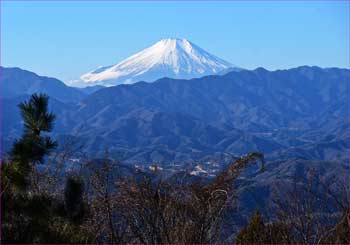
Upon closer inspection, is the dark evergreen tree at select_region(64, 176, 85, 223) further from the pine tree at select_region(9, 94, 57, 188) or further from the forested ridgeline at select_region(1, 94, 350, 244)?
the pine tree at select_region(9, 94, 57, 188)

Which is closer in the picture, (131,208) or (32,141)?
(131,208)

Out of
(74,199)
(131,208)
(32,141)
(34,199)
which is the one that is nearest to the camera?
(131,208)

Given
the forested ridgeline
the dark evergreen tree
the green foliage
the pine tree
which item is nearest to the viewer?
the forested ridgeline

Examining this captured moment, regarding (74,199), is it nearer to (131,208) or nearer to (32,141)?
(32,141)

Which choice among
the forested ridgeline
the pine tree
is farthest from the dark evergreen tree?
the pine tree

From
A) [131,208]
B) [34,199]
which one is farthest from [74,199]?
[131,208]

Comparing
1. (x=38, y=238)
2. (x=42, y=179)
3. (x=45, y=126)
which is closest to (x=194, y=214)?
(x=38, y=238)

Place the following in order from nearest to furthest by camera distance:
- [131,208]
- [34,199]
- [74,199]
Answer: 1. [131,208]
2. [34,199]
3. [74,199]

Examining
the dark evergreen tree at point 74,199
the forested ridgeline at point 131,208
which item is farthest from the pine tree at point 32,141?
the dark evergreen tree at point 74,199

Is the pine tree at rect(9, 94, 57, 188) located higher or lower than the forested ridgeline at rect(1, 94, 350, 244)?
higher

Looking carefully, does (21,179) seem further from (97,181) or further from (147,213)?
(147,213)

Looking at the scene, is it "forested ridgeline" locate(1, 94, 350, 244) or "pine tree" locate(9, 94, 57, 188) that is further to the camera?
"pine tree" locate(9, 94, 57, 188)
